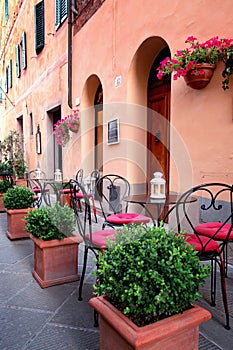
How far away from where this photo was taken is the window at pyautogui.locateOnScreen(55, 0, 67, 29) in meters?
6.30

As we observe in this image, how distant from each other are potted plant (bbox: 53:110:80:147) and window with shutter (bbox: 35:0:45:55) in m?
3.39

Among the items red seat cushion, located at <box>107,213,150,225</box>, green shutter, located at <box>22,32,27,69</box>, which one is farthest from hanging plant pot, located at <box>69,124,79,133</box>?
green shutter, located at <box>22,32,27,69</box>

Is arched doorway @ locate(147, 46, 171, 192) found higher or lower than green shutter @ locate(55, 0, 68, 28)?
lower

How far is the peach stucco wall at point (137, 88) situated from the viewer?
8.79 feet

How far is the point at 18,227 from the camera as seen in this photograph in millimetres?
3527

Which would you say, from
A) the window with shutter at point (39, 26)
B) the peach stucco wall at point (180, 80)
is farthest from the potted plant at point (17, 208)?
the window with shutter at point (39, 26)

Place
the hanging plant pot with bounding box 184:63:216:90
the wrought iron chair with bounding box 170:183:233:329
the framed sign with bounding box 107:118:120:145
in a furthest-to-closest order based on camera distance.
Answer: the framed sign with bounding box 107:118:120:145
the hanging plant pot with bounding box 184:63:216:90
the wrought iron chair with bounding box 170:183:233:329

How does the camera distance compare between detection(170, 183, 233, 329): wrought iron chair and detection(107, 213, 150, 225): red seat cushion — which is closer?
detection(170, 183, 233, 329): wrought iron chair

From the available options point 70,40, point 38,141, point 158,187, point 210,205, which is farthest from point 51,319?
point 38,141

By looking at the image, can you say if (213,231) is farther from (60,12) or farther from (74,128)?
(60,12)

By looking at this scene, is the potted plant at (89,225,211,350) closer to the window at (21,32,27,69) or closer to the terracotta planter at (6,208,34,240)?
the terracotta planter at (6,208,34,240)

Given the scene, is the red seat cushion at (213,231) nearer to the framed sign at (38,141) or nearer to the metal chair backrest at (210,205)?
the metal chair backrest at (210,205)

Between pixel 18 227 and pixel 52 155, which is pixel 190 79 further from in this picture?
pixel 52 155

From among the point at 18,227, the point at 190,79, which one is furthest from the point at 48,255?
the point at 190,79
